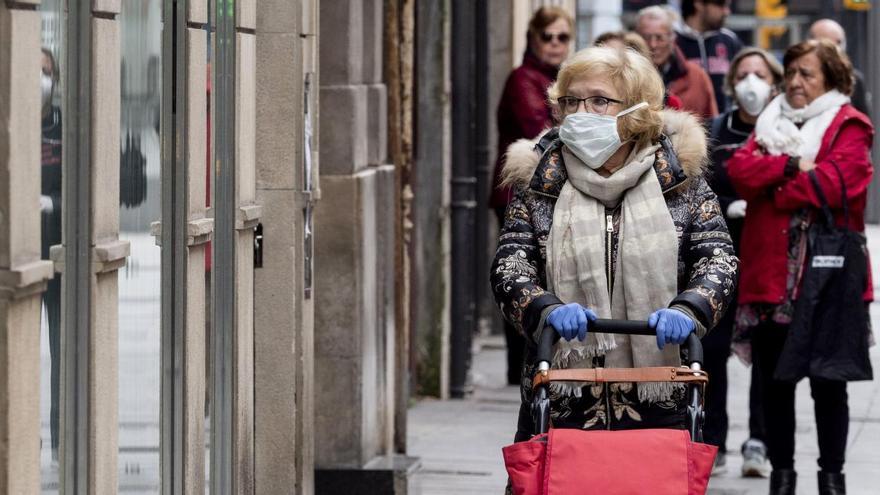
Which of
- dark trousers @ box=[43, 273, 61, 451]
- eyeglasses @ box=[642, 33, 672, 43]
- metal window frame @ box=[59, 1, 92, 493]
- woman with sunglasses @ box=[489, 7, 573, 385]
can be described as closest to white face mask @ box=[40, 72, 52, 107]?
metal window frame @ box=[59, 1, 92, 493]

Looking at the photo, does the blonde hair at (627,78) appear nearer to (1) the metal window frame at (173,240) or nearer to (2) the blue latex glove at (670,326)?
(2) the blue latex glove at (670,326)

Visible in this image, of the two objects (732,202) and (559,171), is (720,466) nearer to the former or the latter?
(732,202)

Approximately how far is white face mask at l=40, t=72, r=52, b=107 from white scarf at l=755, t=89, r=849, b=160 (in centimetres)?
423

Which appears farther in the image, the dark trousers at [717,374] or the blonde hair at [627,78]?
the dark trousers at [717,374]

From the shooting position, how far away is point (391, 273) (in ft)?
27.0

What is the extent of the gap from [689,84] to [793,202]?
2.61 metres

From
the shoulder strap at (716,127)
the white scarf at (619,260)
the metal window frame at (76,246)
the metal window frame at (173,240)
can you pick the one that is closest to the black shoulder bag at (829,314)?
the shoulder strap at (716,127)

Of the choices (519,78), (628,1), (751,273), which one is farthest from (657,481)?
(628,1)

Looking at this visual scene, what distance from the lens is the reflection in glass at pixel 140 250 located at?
4.90 m

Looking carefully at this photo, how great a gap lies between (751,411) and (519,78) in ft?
9.21

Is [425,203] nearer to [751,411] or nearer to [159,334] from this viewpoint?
[751,411]

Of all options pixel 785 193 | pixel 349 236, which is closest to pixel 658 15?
pixel 785 193

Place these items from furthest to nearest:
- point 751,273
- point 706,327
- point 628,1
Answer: point 628,1 → point 751,273 → point 706,327

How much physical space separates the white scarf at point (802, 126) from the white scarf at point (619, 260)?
2.82 meters
